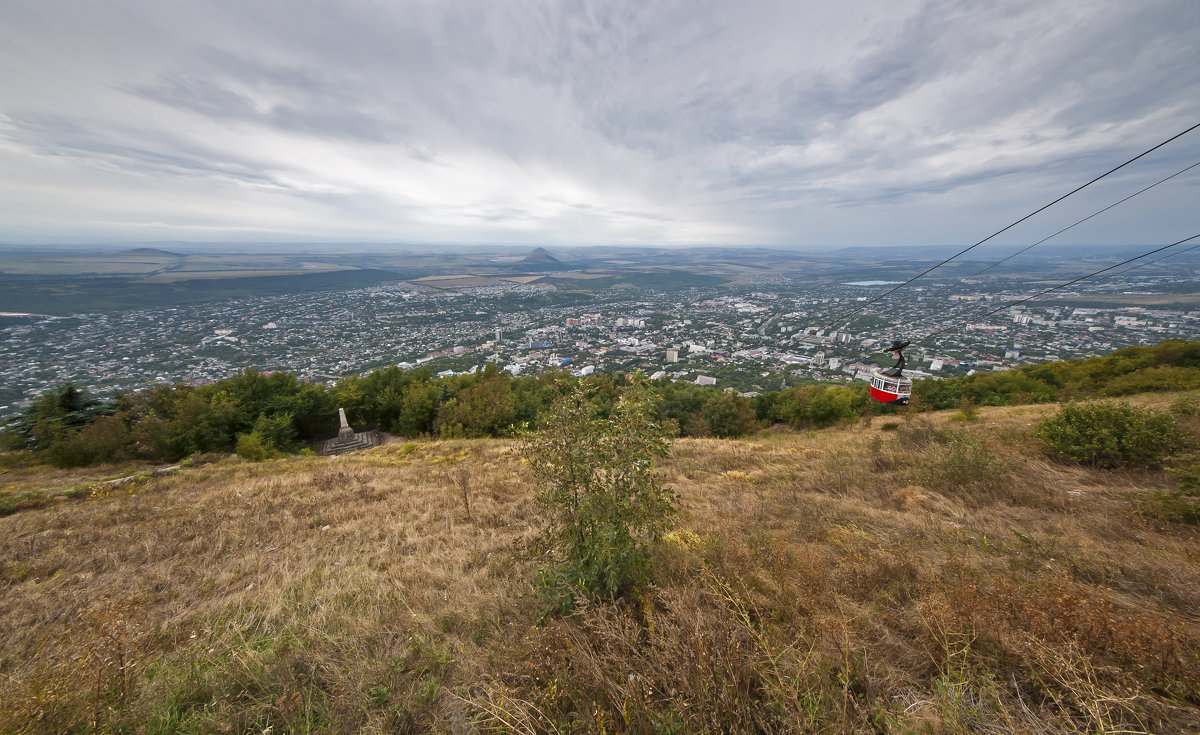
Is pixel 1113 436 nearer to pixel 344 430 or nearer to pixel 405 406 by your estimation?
pixel 405 406

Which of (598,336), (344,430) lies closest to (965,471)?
(344,430)

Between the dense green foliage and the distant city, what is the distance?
17615 mm

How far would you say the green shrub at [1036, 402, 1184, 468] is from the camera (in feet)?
22.4

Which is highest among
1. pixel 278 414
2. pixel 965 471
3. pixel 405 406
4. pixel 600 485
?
pixel 600 485

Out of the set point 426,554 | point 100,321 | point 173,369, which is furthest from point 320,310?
point 426,554

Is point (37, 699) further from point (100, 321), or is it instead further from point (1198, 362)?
point (100, 321)

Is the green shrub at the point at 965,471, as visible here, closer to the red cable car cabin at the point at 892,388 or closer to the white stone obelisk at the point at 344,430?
the red cable car cabin at the point at 892,388

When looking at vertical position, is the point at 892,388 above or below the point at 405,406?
above

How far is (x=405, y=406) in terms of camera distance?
19750mm

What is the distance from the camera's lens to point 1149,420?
22.8 ft

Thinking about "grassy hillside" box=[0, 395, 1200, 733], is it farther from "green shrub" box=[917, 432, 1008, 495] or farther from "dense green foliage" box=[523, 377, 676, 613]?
"dense green foliage" box=[523, 377, 676, 613]

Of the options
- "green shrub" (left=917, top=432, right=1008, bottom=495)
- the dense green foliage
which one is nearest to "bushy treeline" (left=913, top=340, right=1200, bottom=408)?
"green shrub" (left=917, top=432, right=1008, bottom=495)

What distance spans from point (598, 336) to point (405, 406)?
Result: 36.4 meters

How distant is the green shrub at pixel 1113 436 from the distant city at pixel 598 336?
15374 mm
